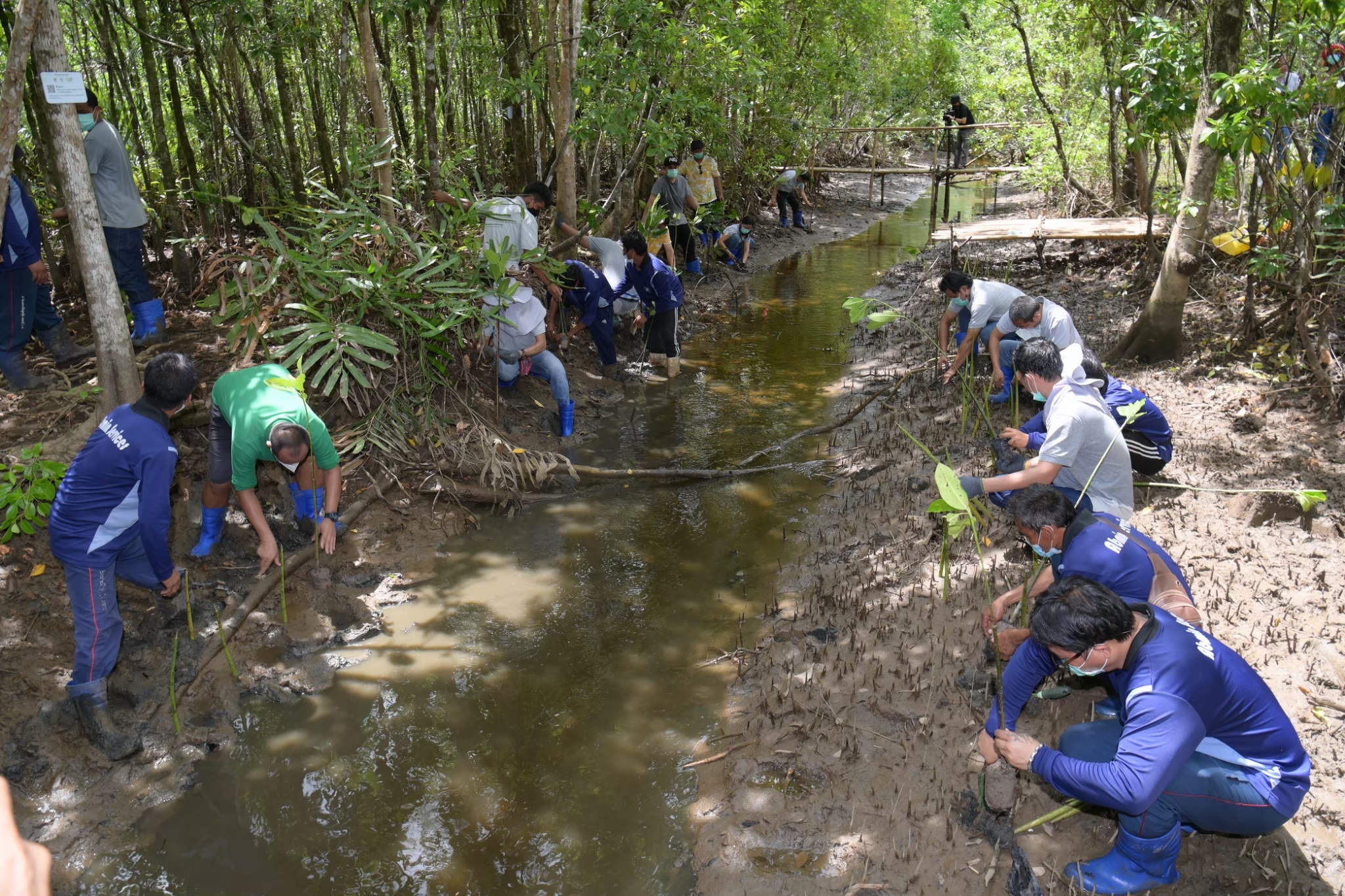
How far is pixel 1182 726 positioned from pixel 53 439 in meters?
5.77

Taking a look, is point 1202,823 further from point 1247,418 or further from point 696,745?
point 1247,418

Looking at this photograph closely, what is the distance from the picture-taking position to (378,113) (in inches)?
268

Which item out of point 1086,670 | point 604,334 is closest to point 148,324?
point 604,334

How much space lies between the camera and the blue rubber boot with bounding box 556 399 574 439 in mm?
7129

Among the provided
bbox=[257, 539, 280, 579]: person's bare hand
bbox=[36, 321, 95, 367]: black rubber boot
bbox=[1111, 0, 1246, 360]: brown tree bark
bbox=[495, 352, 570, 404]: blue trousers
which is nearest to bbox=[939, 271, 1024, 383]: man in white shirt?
bbox=[1111, 0, 1246, 360]: brown tree bark

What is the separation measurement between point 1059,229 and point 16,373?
10.1 m

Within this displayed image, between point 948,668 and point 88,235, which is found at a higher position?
point 88,235

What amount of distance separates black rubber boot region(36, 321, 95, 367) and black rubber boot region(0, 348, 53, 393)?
1.14ft

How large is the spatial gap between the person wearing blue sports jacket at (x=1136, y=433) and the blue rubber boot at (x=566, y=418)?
3.42 meters

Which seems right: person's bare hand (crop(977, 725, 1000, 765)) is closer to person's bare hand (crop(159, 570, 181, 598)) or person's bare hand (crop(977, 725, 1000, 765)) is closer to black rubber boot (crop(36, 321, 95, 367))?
person's bare hand (crop(159, 570, 181, 598))

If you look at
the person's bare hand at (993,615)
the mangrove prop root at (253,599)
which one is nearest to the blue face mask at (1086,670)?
the person's bare hand at (993,615)

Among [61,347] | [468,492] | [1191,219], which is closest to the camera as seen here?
[468,492]

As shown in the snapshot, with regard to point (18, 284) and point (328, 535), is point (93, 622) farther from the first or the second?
point (18, 284)

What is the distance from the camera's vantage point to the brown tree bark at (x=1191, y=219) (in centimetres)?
626
